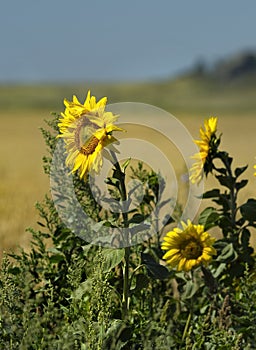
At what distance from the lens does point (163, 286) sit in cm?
389

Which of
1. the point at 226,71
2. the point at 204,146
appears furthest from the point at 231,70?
the point at 204,146

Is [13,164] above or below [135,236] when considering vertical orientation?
above

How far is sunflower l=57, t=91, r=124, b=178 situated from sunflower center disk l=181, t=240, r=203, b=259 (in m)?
0.61

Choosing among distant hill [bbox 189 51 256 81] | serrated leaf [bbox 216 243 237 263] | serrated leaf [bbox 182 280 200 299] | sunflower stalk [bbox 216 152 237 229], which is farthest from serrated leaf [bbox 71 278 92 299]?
distant hill [bbox 189 51 256 81]

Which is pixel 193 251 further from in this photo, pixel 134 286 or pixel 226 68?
pixel 226 68

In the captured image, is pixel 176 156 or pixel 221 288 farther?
pixel 176 156

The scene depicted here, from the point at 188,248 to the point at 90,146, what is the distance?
2.42ft

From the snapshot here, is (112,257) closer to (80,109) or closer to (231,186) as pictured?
(80,109)

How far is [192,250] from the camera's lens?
344cm

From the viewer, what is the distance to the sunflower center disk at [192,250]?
11.3ft

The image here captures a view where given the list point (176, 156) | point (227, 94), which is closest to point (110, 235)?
point (176, 156)

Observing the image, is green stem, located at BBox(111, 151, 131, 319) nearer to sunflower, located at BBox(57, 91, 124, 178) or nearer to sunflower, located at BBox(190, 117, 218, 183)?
sunflower, located at BBox(57, 91, 124, 178)

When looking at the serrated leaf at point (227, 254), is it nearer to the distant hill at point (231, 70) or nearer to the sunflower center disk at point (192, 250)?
the sunflower center disk at point (192, 250)

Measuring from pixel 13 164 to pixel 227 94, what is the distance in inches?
5523
